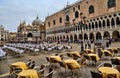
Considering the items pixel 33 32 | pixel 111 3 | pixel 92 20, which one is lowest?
pixel 33 32

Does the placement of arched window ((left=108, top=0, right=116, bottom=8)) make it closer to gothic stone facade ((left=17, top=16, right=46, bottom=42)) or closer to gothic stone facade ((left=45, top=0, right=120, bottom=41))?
gothic stone facade ((left=45, top=0, right=120, bottom=41))

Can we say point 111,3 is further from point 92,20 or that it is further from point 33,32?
point 33,32

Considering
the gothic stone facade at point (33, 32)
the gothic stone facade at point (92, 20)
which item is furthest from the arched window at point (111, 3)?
the gothic stone facade at point (33, 32)

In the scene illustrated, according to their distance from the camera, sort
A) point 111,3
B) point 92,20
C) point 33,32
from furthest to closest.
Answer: point 33,32
point 92,20
point 111,3

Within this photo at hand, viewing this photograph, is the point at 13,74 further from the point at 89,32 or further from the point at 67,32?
the point at 67,32

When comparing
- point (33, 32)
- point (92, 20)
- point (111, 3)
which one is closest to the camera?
point (111, 3)

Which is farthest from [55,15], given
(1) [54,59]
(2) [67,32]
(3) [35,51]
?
(1) [54,59]

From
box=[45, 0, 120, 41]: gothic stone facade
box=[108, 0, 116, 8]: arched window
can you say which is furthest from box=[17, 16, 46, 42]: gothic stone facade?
box=[108, 0, 116, 8]: arched window

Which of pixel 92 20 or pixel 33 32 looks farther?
pixel 33 32

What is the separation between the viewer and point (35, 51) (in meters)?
21.5

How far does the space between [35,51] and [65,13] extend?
52152 millimetres

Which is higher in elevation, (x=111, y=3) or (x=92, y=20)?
(x=111, y=3)

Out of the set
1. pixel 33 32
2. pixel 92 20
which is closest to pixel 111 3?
pixel 92 20

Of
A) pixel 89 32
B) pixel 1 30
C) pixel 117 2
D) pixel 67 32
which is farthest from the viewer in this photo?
pixel 1 30
